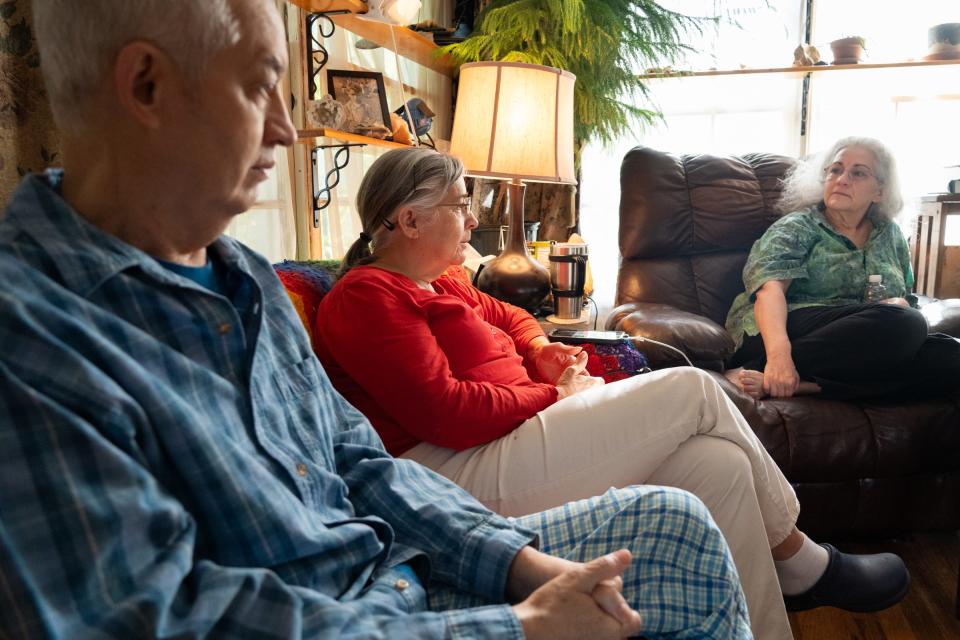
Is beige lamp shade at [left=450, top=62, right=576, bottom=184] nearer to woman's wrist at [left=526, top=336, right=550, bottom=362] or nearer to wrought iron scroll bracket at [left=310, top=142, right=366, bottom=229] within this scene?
wrought iron scroll bracket at [left=310, top=142, right=366, bottom=229]

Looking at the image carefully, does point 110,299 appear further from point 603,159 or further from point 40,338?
point 603,159

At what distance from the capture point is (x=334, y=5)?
2004 millimetres

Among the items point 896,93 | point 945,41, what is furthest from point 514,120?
point 896,93

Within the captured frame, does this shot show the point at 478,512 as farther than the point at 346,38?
No

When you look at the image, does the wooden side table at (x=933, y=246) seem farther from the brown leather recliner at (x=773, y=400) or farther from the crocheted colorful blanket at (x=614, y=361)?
the crocheted colorful blanket at (x=614, y=361)

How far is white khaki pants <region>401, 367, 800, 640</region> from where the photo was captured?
127cm

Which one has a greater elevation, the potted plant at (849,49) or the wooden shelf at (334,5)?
the potted plant at (849,49)

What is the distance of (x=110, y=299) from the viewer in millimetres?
660

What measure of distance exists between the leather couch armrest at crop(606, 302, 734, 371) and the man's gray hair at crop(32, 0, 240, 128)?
1.54 metres

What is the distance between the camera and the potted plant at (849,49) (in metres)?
3.41

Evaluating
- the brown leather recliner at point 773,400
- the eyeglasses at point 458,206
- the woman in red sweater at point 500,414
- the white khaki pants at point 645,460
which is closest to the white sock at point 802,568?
the woman in red sweater at point 500,414

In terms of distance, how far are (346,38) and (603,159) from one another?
1879 millimetres

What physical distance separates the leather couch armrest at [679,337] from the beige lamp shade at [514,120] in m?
0.49

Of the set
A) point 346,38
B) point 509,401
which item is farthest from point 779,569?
point 346,38
